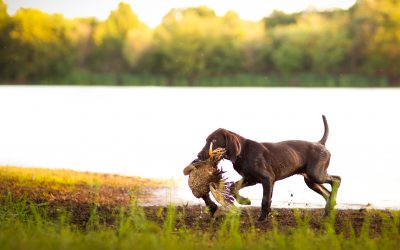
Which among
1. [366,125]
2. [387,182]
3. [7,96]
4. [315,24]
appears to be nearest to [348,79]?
[315,24]

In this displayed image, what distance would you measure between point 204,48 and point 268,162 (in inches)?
3648

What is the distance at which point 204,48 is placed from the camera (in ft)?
331

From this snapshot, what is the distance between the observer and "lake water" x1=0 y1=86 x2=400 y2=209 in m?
16.6

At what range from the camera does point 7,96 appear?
259ft

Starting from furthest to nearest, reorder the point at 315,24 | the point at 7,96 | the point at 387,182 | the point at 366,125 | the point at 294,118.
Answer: the point at 315,24 → the point at 7,96 → the point at 294,118 → the point at 366,125 → the point at 387,182

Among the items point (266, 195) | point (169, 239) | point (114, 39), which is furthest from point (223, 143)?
point (114, 39)

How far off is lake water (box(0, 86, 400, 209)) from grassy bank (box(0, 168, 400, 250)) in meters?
0.86

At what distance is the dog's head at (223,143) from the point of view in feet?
27.4

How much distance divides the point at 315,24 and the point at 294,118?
168 ft

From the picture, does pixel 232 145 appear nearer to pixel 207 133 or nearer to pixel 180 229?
pixel 180 229

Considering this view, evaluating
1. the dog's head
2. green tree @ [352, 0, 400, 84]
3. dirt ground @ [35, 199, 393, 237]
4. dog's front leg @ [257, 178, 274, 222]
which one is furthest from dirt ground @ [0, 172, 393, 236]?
green tree @ [352, 0, 400, 84]

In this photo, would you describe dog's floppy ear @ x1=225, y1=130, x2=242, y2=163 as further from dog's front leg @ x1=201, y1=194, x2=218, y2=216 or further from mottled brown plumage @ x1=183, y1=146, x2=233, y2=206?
dog's front leg @ x1=201, y1=194, x2=218, y2=216

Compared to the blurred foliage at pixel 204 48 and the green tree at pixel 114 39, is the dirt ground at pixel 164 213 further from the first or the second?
the green tree at pixel 114 39

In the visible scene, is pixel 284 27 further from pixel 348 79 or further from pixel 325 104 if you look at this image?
pixel 325 104
